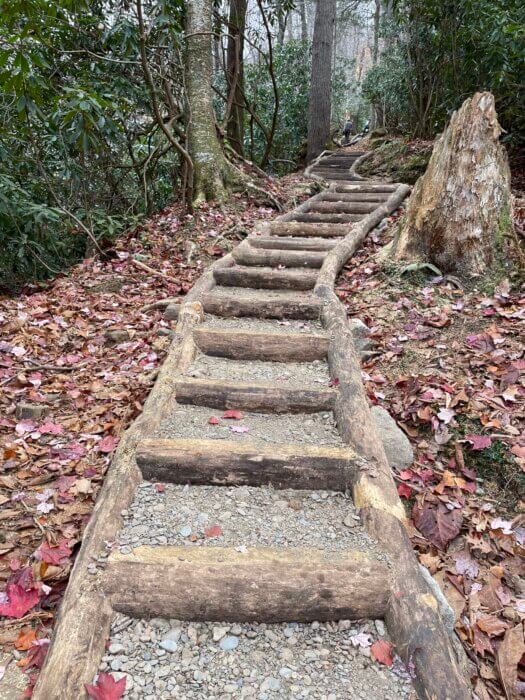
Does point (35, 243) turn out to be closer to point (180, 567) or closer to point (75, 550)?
point (75, 550)

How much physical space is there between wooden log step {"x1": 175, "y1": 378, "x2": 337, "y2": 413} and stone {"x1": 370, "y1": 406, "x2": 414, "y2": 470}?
1.04ft

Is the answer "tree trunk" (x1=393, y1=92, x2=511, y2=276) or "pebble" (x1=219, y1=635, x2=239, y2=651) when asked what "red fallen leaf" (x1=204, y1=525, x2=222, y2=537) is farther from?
"tree trunk" (x1=393, y1=92, x2=511, y2=276)

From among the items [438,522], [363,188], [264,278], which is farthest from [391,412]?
[363,188]

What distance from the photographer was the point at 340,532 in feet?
6.70

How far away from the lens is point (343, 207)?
22.4ft

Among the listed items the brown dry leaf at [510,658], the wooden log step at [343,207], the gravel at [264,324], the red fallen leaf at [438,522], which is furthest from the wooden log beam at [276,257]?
the brown dry leaf at [510,658]

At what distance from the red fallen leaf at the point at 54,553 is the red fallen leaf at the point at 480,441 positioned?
2.15 meters

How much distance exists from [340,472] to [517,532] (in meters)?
0.89

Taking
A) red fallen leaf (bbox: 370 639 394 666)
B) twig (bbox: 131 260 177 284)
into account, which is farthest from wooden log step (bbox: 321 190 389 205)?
red fallen leaf (bbox: 370 639 394 666)

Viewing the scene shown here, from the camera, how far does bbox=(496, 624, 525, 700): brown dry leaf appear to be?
165 centimetres

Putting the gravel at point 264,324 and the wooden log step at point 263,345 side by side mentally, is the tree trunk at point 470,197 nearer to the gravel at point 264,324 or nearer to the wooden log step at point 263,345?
the gravel at point 264,324

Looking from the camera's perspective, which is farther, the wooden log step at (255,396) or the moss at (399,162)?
the moss at (399,162)

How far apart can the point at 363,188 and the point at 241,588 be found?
7.29 m

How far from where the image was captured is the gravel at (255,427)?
253cm
